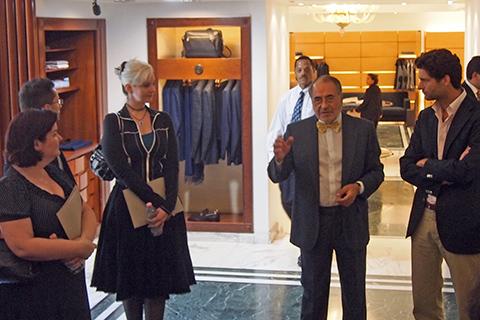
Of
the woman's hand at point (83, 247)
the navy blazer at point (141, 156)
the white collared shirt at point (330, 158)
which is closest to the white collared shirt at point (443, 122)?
the white collared shirt at point (330, 158)

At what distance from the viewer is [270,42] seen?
641cm

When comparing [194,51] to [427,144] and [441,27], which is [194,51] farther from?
[441,27]

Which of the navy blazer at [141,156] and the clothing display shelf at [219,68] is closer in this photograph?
the navy blazer at [141,156]

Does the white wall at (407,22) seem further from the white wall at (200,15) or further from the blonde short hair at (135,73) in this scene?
the blonde short hair at (135,73)

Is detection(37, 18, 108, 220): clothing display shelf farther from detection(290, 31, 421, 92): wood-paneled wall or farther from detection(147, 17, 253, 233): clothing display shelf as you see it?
detection(290, 31, 421, 92): wood-paneled wall

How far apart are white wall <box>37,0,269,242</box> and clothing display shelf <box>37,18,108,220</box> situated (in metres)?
0.09

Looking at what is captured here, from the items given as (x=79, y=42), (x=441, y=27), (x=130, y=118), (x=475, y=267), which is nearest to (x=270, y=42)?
(x=79, y=42)

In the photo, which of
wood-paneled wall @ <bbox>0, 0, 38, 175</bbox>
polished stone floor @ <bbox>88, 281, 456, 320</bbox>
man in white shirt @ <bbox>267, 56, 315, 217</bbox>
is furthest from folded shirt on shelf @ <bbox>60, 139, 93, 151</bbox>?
wood-paneled wall @ <bbox>0, 0, 38, 175</bbox>

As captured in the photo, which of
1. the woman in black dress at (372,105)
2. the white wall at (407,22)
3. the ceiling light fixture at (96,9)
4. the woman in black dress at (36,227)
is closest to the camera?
the woman in black dress at (36,227)

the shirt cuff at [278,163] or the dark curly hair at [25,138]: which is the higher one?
the dark curly hair at [25,138]

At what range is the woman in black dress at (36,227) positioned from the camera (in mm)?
2635

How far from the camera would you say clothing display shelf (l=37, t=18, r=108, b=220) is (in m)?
6.48

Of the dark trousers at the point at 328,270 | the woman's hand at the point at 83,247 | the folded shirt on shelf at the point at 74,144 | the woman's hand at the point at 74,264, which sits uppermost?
the folded shirt on shelf at the point at 74,144

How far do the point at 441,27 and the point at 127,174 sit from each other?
549 inches
